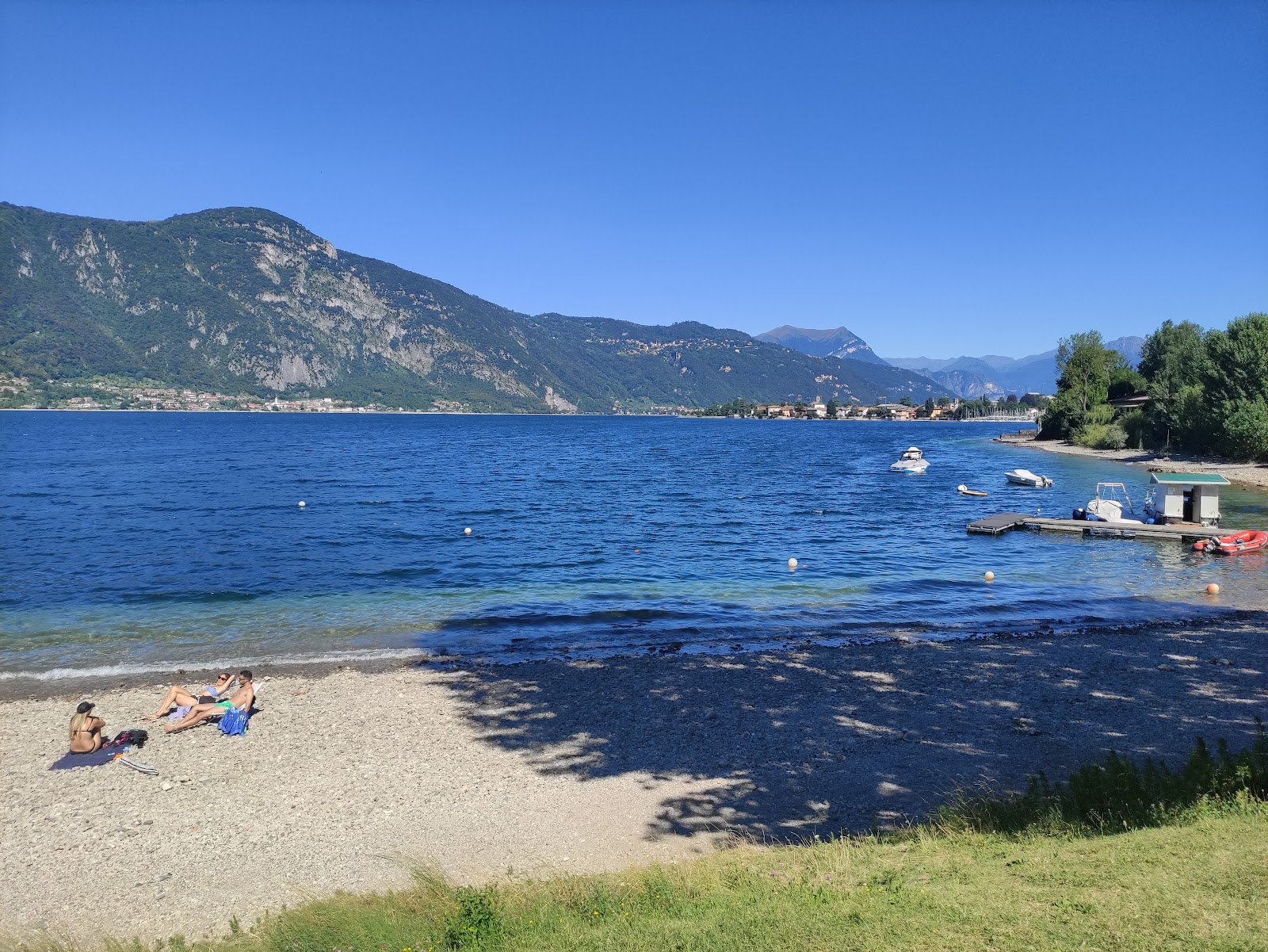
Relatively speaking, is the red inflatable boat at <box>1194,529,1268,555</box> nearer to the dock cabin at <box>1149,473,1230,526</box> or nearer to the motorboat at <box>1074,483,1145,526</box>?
the dock cabin at <box>1149,473,1230,526</box>

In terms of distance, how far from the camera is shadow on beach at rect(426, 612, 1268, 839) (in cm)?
1150

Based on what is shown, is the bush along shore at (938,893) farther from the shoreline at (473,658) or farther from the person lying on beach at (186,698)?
the shoreline at (473,658)

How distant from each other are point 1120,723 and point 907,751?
13.3 ft

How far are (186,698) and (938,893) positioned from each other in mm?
14122

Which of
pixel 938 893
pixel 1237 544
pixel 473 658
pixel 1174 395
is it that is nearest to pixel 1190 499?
pixel 1237 544

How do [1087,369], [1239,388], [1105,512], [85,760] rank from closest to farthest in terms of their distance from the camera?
[85,760] < [1105,512] < [1239,388] < [1087,369]

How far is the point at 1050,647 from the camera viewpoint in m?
19.6

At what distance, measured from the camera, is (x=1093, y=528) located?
3978 centimetres

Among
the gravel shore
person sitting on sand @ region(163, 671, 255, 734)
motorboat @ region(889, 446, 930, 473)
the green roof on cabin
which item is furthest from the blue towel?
motorboat @ region(889, 446, 930, 473)

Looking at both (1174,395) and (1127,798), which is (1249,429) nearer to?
(1174,395)

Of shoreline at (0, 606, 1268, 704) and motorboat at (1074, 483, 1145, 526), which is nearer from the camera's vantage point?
shoreline at (0, 606, 1268, 704)

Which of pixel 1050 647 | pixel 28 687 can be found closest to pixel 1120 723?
pixel 1050 647

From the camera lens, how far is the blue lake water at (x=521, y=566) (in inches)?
880

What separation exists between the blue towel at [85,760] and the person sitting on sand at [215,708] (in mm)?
1249
